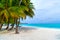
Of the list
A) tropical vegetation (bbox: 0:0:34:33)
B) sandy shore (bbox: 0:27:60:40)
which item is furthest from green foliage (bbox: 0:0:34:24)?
sandy shore (bbox: 0:27:60:40)

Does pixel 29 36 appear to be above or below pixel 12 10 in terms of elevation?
below

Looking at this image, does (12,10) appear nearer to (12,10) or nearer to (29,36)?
(12,10)

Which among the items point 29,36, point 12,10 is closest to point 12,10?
point 12,10

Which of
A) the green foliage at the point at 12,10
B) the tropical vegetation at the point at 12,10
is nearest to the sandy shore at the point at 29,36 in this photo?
the tropical vegetation at the point at 12,10

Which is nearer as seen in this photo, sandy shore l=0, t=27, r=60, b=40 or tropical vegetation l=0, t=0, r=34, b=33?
sandy shore l=0, t=27, r=60, b=40

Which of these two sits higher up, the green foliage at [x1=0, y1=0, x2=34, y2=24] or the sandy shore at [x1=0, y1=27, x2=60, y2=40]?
the green foliage at [x1=0, y1=0, x2=34, y2=24]

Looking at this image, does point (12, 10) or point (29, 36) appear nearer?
point (29, 36)

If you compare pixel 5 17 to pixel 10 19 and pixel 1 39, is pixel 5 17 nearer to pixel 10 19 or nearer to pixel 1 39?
pixel 10 19

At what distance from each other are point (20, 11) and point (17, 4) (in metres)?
1.50

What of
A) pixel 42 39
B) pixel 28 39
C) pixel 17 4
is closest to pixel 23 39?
pixel 28 39

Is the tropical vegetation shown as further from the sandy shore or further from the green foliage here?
the sandy shore

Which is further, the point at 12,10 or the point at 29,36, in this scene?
the point at 12,10

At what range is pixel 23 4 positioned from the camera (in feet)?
60.3

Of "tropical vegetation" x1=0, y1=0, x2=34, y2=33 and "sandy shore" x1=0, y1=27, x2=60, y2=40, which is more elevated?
"tropical vegetation" x1=0, y1=0, x2=34, y2=33
